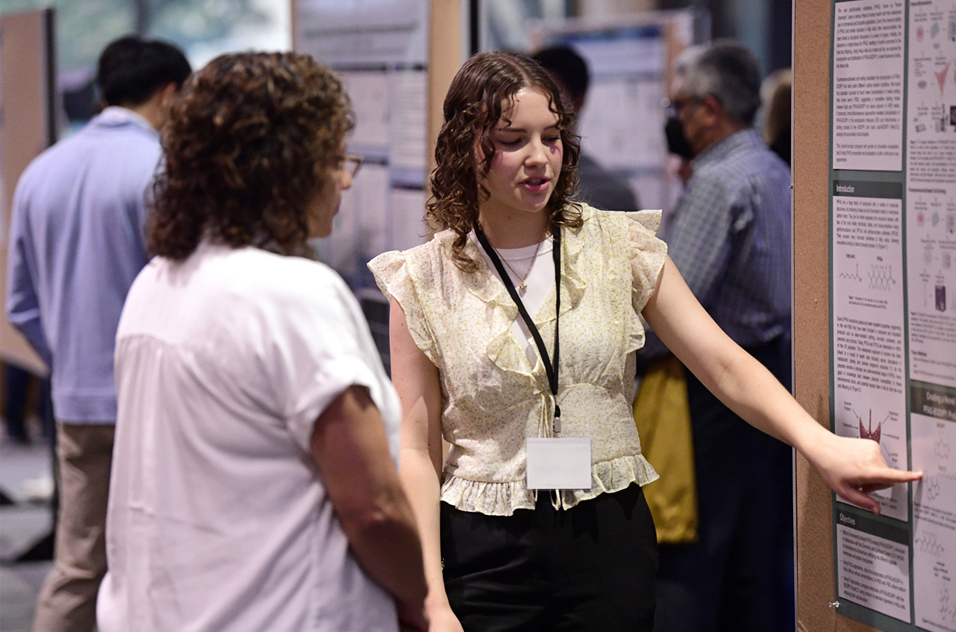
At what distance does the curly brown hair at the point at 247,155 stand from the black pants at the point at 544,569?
628 millimetres

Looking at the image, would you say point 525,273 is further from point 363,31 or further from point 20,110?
point 20,110

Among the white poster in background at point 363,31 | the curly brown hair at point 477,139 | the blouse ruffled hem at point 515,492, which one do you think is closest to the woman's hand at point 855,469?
the blouse ruffled hem at point 515,492

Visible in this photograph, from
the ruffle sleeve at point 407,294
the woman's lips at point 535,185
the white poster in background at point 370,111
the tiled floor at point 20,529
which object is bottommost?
the tiled floor at point 20,529

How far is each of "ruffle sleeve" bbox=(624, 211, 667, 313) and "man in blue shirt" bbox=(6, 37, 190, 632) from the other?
186 centimetres

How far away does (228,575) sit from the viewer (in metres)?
1.35

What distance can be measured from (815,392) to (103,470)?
2271 mm

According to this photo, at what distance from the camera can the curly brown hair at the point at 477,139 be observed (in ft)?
5.80

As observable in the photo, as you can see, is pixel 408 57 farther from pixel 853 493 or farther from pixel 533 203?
pixel 853 493

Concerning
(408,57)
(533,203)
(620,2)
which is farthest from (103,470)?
(620,2)

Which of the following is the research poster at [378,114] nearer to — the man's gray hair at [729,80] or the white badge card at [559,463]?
the man's gray hair at [729,80]

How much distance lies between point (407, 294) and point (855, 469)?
29.2 inches

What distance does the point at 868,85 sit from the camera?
5.56ft

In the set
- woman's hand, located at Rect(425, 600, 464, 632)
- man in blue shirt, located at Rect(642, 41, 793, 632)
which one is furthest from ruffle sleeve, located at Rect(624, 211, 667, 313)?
man in blue shirt, located at Rect(642, 41, 793, 632)

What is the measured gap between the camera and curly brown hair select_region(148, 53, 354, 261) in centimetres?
134
